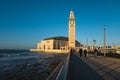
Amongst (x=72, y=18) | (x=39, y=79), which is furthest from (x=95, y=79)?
(x=72, y=18)

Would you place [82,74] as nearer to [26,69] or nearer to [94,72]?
[94,72]

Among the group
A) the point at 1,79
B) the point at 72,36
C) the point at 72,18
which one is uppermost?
the point at 72,18

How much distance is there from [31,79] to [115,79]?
9.57m

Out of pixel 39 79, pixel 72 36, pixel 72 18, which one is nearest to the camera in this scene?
pixel 39 79

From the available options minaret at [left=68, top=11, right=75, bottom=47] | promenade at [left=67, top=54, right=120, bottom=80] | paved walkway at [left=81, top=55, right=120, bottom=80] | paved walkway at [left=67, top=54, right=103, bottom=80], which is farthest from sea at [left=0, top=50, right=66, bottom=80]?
minaret at [left=68, top=11, right=75, bottom=47]

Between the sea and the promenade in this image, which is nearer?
the promenade

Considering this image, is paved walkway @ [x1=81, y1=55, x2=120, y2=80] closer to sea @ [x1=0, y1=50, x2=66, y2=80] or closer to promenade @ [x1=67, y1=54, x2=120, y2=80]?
promenade @ [x1=67, y1=54, x2=120, y2=80]

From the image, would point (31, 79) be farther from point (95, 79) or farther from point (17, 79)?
point (95, 79)

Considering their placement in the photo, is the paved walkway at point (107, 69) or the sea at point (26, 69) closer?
the paved walkway at point (107, 69)

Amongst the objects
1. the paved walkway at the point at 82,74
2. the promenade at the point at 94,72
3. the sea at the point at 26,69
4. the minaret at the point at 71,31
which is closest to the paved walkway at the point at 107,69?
the promenade at the point at 94,72

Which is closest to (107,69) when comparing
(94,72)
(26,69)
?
(94,72)

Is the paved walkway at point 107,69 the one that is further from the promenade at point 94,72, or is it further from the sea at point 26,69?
the sea at point 26,69

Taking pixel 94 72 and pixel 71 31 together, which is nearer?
pixel 94 72

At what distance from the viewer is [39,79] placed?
748 inches
